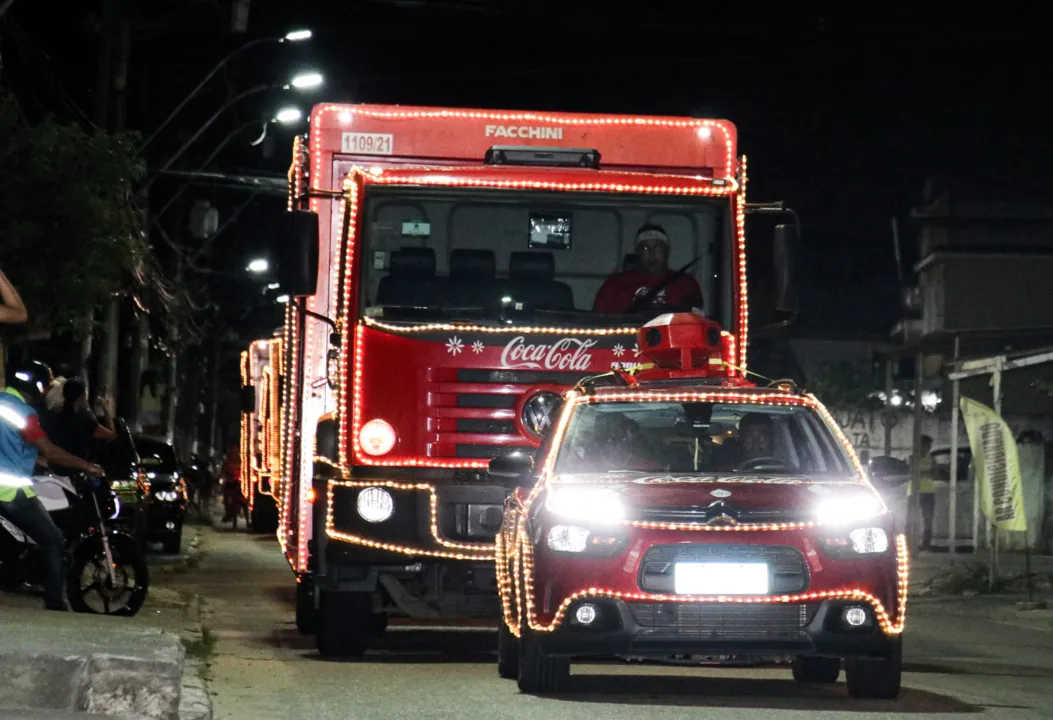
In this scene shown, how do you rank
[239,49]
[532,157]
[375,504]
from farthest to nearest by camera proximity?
[239,49] < [532,157] < [375,504]

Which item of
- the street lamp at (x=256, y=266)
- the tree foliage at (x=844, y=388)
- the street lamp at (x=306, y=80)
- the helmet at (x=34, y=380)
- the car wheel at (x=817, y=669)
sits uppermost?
the street lamp at (x=306, y=80)

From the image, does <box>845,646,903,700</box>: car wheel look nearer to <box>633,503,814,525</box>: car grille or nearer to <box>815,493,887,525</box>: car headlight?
<box>815,493,887,525</box>: car headlight

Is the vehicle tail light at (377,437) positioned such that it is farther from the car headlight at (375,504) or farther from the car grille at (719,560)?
the car grille at (719,560)

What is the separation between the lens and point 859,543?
10.4 metres

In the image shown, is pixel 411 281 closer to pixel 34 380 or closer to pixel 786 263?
pixel 786 263

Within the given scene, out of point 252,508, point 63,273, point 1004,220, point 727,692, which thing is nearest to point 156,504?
point 63,273

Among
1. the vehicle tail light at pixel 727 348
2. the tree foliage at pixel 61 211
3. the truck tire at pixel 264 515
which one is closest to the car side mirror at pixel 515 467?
the vehicle tail light at pixel 727 348

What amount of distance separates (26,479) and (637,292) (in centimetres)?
399

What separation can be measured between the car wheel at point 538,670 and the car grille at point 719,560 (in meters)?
0.79

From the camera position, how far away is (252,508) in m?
37.6

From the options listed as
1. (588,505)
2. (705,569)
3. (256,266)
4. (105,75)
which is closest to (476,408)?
(588,505)

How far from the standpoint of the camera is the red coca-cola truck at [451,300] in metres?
12.8

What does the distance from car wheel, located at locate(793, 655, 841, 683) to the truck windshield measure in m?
2.56

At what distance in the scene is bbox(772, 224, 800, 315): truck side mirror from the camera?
528 inches
